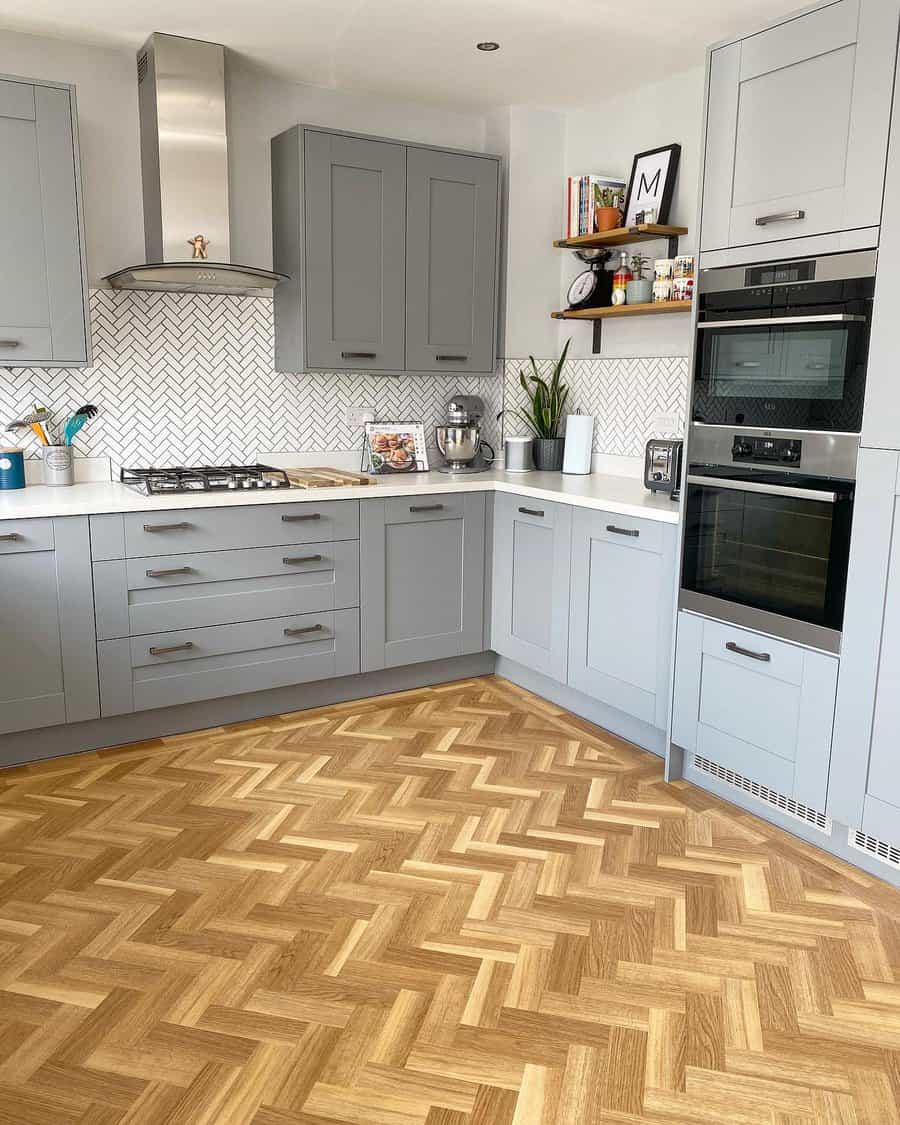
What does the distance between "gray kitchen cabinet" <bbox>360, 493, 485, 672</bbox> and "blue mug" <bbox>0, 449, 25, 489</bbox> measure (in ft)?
4.16

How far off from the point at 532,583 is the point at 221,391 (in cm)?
154

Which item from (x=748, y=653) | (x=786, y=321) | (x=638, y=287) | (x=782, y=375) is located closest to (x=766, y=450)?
(x=782, y=375)

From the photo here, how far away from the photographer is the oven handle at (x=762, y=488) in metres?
2.56

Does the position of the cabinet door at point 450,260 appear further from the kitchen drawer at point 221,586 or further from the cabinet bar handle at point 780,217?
the cabinet bar handle at point 780,217

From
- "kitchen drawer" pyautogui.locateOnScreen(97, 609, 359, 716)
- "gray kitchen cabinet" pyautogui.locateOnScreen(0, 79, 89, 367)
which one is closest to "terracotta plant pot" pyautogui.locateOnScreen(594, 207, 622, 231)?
"kitchen drawer" pyautogui.locateOnScreen(97, 609, 359, 716)

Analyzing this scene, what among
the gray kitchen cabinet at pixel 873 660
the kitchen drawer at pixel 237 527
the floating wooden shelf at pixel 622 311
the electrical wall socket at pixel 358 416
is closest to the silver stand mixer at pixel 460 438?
the electrical wall socket at pixel 358 416

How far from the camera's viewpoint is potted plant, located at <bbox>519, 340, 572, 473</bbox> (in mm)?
4414

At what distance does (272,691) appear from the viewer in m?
3.73

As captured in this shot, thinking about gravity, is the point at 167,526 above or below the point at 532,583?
above

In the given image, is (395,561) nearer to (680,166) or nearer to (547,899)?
(547,899)

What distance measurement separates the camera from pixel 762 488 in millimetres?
2746

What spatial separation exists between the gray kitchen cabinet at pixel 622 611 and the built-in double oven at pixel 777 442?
20cm

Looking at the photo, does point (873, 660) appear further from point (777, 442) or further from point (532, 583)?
point (532, 583)

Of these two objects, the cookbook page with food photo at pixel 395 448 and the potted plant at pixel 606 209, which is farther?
the cookbook page with food photo at pixel 395 448
